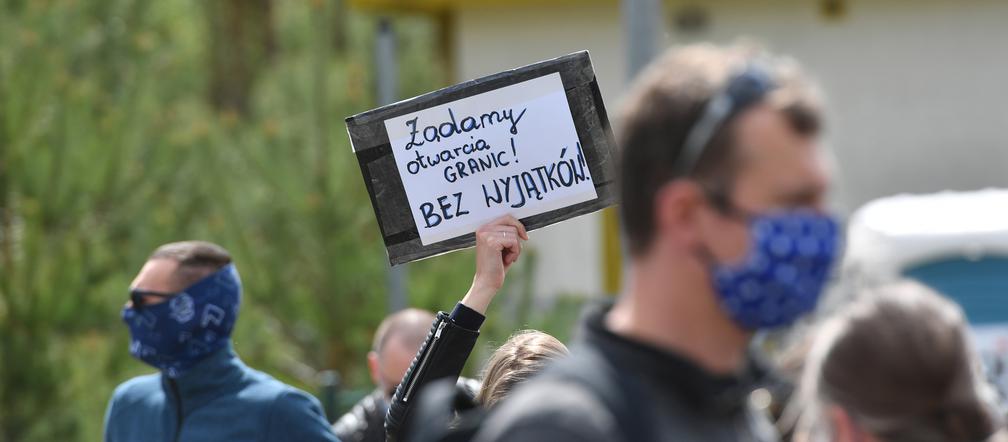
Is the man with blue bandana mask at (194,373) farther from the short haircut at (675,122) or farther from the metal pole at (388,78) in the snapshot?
the metal pole at (388,78)

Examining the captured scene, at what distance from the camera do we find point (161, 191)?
9.23m

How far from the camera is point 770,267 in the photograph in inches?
79.3

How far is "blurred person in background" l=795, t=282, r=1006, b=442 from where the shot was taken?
7.91 ft

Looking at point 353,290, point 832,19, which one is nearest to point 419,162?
point 353,290

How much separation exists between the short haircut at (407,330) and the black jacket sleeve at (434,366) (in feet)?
6.83

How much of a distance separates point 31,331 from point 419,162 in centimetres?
540

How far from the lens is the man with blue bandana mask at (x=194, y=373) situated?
4.01 meters

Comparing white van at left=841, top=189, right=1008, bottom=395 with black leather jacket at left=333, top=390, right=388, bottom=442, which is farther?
white van at left=841, top=189, right=1008, bottom=395

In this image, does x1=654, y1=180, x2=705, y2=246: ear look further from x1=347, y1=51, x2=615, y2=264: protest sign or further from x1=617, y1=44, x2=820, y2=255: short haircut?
x1=347, y1=51, x2=615, y2=264: protest sign

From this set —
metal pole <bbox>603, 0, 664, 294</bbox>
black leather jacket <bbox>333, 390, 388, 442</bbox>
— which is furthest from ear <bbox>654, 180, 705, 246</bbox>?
metal pole <bbox>603, 0, 664, 294</bbox>

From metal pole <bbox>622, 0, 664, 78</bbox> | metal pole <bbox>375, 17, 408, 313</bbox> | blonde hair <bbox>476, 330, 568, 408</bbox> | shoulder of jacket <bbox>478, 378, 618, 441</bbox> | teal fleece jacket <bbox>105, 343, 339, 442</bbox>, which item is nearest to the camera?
shoulder of jacket <bbox>478, 378, 618, 441</bbox>

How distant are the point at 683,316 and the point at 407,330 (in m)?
3.66

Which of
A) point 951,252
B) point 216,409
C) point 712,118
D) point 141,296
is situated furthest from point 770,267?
point 951,252

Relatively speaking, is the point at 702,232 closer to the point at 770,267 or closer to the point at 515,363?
the point at 770,267
